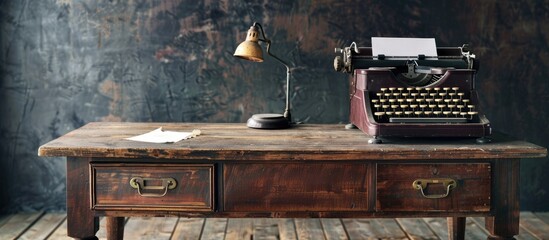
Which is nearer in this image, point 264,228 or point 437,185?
point 437,185

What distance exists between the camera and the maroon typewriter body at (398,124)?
2330 millimetres

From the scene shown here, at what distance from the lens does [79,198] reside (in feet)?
7.34

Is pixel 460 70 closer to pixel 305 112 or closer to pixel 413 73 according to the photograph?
pixel 413 73

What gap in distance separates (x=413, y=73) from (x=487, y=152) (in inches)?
22.3

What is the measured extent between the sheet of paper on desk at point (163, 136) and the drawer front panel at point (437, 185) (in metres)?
0.81

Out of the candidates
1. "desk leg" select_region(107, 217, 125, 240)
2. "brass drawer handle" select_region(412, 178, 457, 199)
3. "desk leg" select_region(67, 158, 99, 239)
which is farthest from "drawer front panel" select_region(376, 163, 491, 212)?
"desk leg" select_region(107, 217, 125, 240)

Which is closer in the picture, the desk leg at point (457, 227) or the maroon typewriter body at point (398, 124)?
the maroon typewriter body at point (398, 124)

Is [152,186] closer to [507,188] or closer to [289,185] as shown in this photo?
[289,185]

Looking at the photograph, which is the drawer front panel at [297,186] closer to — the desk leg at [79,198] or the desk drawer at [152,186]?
the desk drawer at [152,186]

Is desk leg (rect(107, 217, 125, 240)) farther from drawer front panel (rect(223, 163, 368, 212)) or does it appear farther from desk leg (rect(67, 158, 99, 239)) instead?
drawer front panel (rect(223, 163, 368, 212))

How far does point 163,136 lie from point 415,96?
106 centimetres

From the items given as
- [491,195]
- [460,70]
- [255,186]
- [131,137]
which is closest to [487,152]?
[491,195]

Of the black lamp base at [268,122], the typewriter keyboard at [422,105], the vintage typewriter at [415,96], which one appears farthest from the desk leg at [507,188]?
the black lamp base at [268,122]

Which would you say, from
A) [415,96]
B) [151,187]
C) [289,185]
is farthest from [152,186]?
[415,96]
